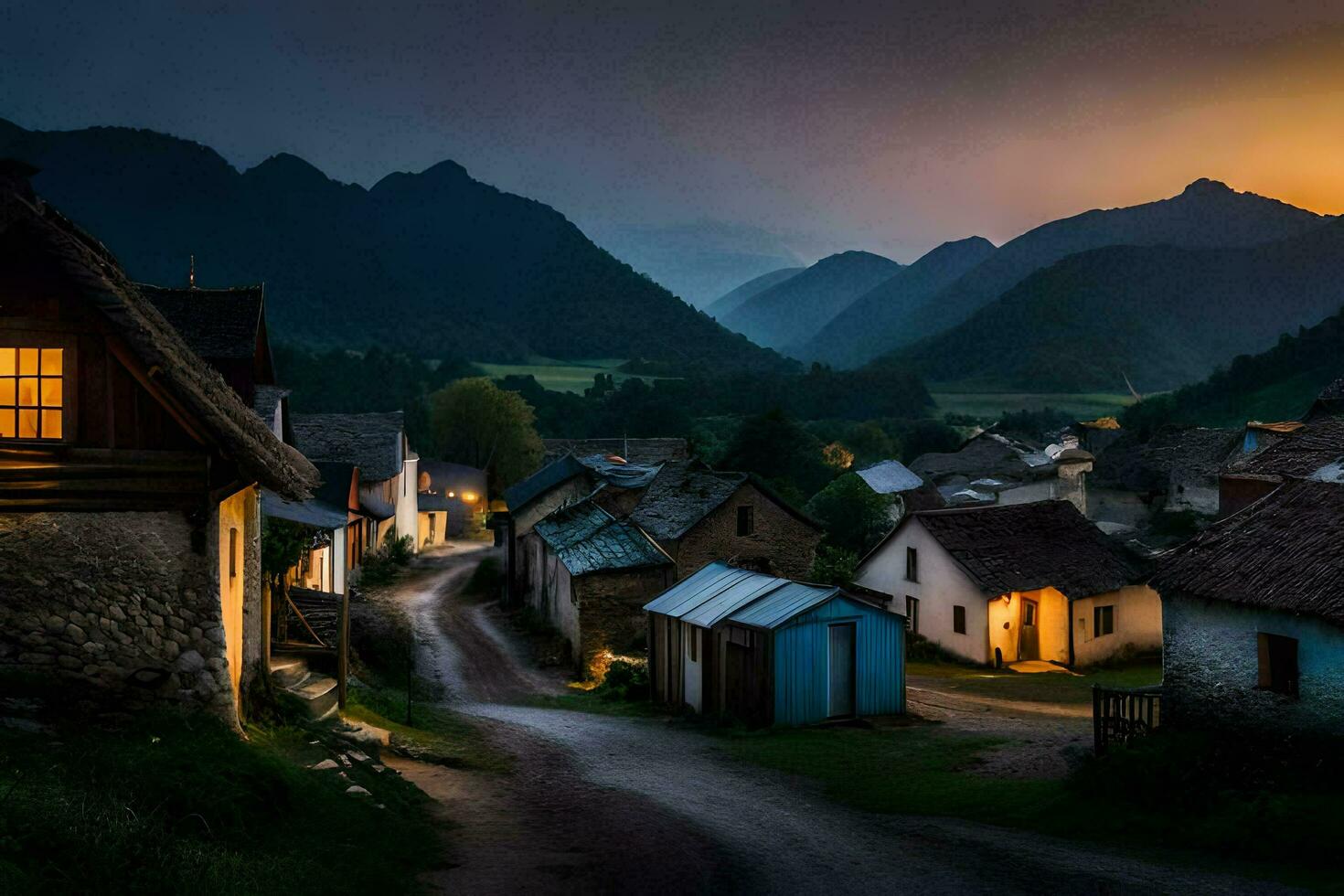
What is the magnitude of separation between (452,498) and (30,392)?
236 feet

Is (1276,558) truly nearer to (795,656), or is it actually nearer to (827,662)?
(827,662)

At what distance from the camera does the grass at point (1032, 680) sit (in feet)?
107

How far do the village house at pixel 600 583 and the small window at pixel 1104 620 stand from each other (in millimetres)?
15548

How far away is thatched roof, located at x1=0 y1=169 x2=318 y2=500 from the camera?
12.9m

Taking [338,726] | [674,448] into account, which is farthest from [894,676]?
[674,448]

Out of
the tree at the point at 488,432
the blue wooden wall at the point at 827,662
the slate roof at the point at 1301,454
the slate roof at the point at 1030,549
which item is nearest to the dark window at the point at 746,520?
the slate roof at the point at 1030,549

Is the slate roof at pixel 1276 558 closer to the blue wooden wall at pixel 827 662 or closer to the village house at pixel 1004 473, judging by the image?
the blue wooden wall at pixel 827 662

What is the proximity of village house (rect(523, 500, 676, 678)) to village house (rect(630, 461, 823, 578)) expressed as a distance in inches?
59.0

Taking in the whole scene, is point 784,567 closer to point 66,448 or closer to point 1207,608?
point 1207,608

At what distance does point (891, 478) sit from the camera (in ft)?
267

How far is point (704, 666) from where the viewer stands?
2769cm

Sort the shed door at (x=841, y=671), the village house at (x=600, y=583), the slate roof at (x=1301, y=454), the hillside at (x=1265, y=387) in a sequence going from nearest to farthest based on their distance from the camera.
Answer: the shed door at (x=841, y=671) < the slate roof at (x=1301, y=454) < the village house at (x=600, y=583) < the hillside at (x=1265, y=387)

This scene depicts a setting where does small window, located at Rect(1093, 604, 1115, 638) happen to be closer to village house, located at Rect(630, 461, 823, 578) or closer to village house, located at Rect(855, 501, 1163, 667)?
village house, located at Rect(855, 501, 1163, 667)

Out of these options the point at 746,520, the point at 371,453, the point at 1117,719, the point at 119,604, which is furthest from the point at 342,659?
the point at 371,453
